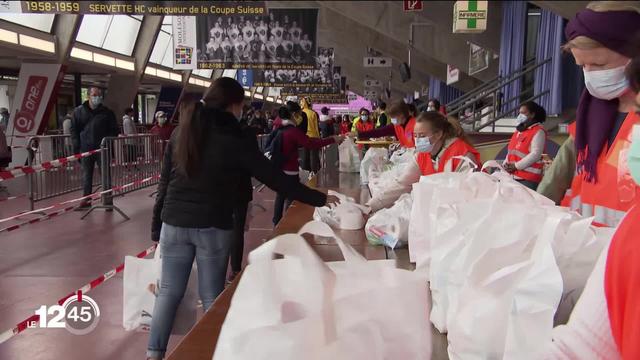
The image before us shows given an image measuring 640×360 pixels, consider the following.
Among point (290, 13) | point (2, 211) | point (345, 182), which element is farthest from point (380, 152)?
point (290, 13)

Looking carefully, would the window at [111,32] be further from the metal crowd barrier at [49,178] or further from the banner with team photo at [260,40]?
the metal crowd barrier at [49,178]

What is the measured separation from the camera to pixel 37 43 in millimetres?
13109

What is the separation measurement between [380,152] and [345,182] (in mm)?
464

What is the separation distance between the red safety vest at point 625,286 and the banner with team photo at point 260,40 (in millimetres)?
11448

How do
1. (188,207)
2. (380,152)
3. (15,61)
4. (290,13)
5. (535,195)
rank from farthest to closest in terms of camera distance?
(15,61) < (290,13) < (380,152) < (188,207) < (535,195)

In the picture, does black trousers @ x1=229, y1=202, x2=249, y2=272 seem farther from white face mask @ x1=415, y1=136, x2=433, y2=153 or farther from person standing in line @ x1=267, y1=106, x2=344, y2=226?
white face mask @ x1=415, y1=136, x2=433, y2=153

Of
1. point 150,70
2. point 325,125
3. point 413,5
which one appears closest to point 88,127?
point 413,5

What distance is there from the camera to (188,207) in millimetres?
2568

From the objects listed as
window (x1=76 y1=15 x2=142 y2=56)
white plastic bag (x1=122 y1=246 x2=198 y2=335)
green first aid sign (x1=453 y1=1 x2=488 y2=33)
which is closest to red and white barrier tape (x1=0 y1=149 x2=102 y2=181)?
white plastic bag (x1=122 y1=246 x2=198 y2=335)

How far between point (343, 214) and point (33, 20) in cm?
1279

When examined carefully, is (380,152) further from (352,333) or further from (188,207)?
(352,333)

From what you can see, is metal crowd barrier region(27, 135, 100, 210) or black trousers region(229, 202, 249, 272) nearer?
black trousers region(229, 202, 249, 272)

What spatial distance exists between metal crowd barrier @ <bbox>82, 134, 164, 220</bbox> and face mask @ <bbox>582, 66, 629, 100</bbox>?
6.42 meters

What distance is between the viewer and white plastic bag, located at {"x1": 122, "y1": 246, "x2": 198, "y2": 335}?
2818mm
